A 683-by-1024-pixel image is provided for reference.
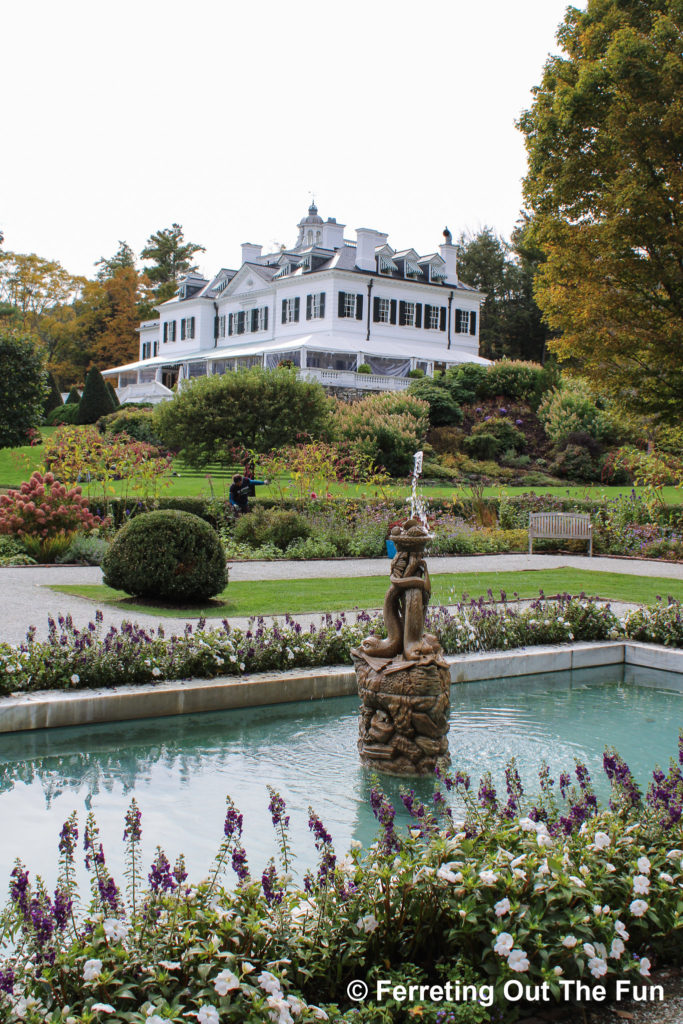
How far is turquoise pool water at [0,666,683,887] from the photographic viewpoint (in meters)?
5.18

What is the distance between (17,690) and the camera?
7270 mm

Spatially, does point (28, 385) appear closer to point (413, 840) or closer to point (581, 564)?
point (581, 564)

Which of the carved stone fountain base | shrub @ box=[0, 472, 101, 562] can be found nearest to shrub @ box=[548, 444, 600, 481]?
shrub @ box=[0, 472, 101, 562]

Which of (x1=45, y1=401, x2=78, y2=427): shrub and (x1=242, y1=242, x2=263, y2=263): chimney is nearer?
(x1=45, y1=401, x2=78, y2=427): shrub

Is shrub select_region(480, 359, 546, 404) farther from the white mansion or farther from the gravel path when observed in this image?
the gravel path

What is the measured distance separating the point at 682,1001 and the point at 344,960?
114 centimetres

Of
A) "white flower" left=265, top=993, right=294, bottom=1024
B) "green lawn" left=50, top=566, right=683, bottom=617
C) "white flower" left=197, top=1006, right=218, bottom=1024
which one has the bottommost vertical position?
"white flower" left=265, top=993, right=294, bottom=1024

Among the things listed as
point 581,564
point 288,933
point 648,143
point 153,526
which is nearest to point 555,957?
point 288,933

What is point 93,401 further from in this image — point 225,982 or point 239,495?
point 225,982

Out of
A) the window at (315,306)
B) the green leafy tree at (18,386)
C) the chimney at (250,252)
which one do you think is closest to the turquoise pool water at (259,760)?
the green leafy tree at (18,386)

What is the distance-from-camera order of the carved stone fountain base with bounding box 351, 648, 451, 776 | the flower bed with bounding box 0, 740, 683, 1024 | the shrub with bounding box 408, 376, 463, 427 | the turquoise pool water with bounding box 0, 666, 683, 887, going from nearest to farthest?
the flower bed with bounding box 0, 740, 683, 1024, the turquoise pool water with bounding box 0, 666, 683, 887, the carved stone fountain base with bounding box 351, 648, 451, 776, the shrub with bounding box 408, 376, 463, 427

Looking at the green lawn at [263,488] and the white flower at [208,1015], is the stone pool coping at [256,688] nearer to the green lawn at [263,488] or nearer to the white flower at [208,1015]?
the white flower at [208,1015]

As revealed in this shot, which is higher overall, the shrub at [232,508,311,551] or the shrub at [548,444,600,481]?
the shrub at [548,444,600,481]

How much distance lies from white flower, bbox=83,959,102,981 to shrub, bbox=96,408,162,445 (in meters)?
31.4
